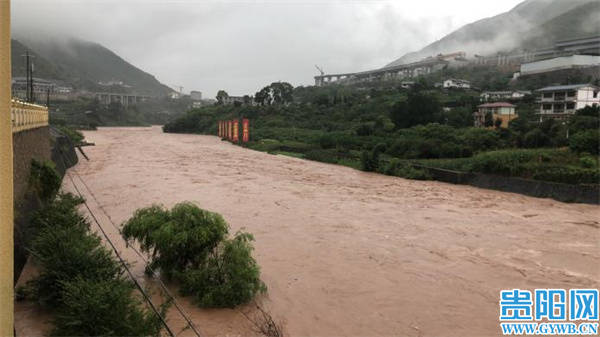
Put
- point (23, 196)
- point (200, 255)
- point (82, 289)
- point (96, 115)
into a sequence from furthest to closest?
1. point (96, 115)
2. point (23, 196)
3. point (200, 255)
4. point (82, 289)

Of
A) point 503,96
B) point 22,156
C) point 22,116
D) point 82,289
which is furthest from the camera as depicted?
point 503,96

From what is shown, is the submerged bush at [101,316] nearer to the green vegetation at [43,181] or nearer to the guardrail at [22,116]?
the guardrail at [22,116]

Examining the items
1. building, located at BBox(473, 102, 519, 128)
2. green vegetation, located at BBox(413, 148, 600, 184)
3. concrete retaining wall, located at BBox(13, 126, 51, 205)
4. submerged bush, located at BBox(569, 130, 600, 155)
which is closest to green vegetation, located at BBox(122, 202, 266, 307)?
concrete retaining wall, located at BBox(13, 126, 51, 205)

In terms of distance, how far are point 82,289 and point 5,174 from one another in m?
3.00

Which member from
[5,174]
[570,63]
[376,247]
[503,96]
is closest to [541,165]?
[376,247]

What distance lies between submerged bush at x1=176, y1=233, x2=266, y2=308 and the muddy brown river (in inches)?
6.7

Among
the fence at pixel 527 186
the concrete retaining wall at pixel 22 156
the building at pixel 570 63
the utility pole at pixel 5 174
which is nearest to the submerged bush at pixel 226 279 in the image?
the concrete retaining wall at pixel 22 156

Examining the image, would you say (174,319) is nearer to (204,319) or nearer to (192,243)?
(204,319)

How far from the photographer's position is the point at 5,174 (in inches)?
99.0

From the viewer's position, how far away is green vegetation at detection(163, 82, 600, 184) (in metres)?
18.7

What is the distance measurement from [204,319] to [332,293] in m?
2.20

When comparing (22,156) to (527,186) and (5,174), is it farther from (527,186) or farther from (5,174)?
(527,186)

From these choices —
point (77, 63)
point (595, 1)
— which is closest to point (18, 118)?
point (595, 1)

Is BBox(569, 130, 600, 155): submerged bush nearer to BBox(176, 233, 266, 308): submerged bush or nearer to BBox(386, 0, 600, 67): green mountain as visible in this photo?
BBox(176, 233, 266, 308): submerged bush
